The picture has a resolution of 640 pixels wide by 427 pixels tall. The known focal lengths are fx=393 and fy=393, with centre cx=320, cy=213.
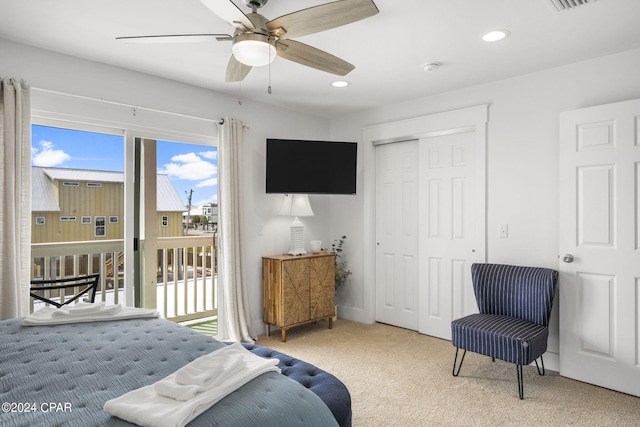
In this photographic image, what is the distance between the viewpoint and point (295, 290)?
4.12 m

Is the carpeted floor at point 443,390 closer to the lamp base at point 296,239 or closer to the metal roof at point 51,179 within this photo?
the lamp base at point 296,239

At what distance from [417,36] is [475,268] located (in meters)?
1.99

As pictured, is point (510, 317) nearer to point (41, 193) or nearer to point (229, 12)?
point (229, 12)

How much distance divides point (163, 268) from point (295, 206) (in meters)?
1.51

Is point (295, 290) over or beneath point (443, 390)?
over

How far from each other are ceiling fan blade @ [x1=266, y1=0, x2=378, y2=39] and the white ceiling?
430 mm

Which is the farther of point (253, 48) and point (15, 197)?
point (15, 197)

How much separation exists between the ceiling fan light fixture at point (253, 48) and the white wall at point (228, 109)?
1854 mm

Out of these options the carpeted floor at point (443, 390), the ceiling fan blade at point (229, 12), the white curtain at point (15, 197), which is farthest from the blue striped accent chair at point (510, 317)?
the white curtain at point (15, 197)

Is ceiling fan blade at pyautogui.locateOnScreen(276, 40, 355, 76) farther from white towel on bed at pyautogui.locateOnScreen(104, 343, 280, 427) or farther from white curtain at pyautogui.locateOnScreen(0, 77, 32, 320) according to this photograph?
white curtain at pyautogui.locateOnScreen(0, 77, 32, 320)

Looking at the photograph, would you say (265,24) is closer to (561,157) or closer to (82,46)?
(82,46)

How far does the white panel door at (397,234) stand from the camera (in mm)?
4402

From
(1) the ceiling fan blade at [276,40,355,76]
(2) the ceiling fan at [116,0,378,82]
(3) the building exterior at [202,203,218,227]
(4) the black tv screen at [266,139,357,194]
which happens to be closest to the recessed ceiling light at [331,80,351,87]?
(4) the black tv screen at [266,139,357,194]

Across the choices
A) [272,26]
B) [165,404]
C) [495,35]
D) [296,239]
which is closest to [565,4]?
[495,35]
